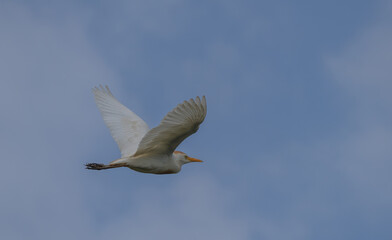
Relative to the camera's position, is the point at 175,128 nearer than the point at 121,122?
Yes

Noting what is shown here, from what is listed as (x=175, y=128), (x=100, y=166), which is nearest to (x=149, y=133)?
(x=175, y=128)

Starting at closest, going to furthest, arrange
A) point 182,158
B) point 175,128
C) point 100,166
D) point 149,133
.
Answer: point 175,128
point 149,133
point 100,166
point 182,158

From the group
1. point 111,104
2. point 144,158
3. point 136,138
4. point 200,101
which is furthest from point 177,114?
point 111,104

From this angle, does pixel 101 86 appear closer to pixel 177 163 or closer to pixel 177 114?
pixel 177 163

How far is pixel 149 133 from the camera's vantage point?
43.5ft

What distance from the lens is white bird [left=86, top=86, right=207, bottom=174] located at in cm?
1260

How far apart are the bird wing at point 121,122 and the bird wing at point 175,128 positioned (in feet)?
4.22

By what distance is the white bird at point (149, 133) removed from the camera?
12602 mm

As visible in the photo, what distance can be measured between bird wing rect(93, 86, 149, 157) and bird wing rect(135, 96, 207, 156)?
50.6 inches

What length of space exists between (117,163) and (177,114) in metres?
2.54

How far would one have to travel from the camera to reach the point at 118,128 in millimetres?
16078

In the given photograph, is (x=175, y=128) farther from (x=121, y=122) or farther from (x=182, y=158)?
(x=121, y=122)

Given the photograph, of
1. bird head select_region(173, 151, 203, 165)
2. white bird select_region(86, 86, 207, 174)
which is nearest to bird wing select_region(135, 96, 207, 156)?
white bird select_region(86, 86, 207, 174)

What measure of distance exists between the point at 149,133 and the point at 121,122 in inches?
125
